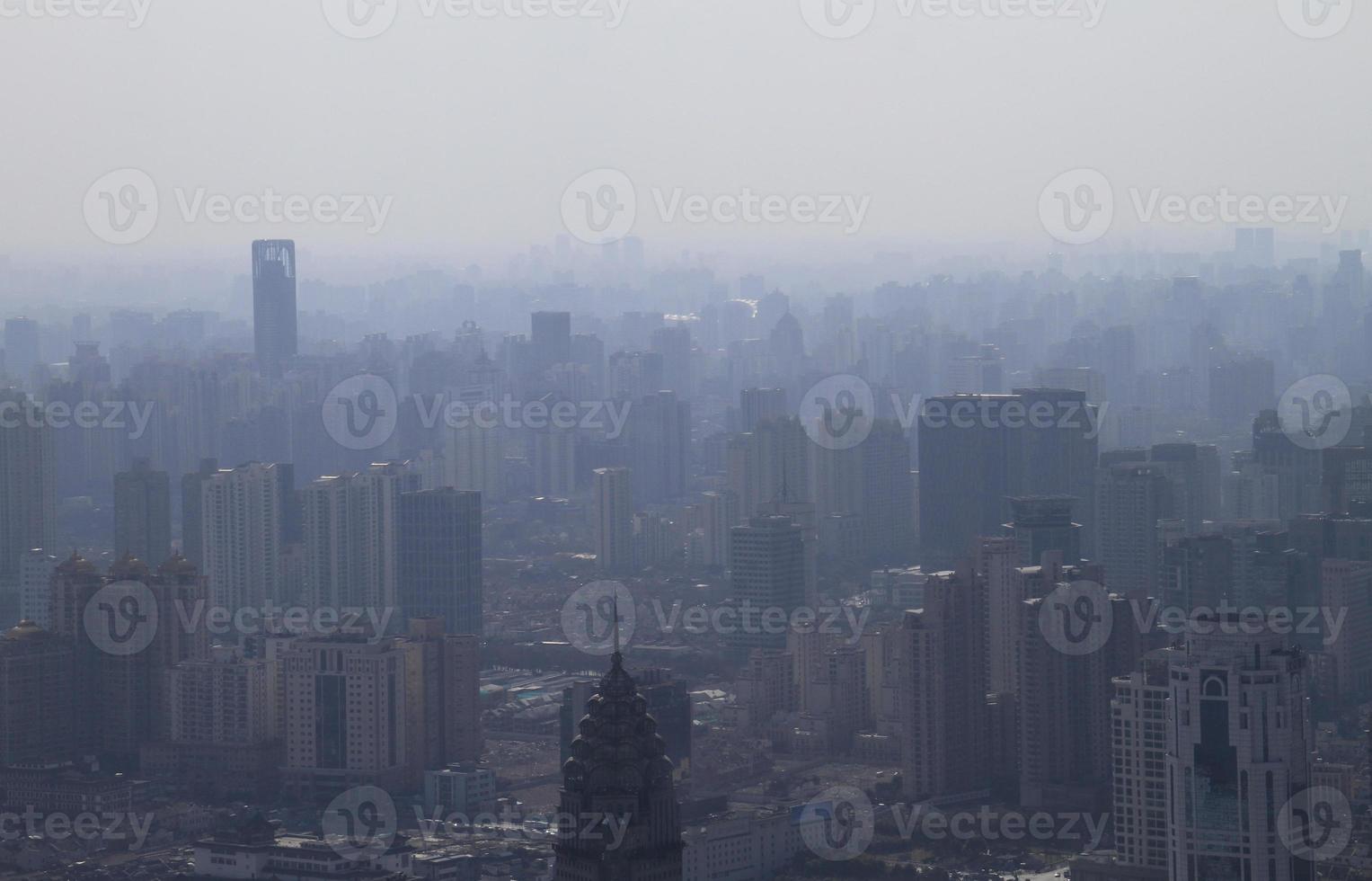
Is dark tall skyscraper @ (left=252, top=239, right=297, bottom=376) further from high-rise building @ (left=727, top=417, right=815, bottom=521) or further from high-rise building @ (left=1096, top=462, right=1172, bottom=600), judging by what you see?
high-rise building @ (left=1096, top=462, right=1172, bottom=600)

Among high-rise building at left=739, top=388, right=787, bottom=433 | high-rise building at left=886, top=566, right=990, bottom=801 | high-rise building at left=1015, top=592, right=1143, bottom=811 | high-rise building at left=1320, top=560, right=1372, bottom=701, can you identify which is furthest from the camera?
high-rise building at left=739, top=388, right=787, bottom=433

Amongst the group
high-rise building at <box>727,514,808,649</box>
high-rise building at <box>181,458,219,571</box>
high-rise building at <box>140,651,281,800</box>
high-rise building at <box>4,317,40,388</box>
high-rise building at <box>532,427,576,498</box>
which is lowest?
high-rise building at <box>140,651,281,800</box>

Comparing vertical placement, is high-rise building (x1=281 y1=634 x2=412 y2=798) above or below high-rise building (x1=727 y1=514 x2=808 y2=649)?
below

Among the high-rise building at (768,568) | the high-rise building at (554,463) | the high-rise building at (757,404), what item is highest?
the high-rise building at (757,404)

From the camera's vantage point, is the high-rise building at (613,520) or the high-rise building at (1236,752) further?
the high-rise building at (613,520)

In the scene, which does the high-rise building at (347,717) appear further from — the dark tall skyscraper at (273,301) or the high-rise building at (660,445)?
the dark tall skyscraper at (273,301)

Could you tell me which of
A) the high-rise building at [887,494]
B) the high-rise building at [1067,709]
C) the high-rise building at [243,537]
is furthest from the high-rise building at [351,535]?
the high-rise building at [1067,709]

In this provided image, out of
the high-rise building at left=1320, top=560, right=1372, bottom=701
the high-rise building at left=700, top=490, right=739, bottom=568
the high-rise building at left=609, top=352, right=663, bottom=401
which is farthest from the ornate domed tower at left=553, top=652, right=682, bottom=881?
the high-rise building at left=609, top=352, right=663, bottom=401

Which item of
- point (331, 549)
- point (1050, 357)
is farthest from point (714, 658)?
point (1050, 357)
